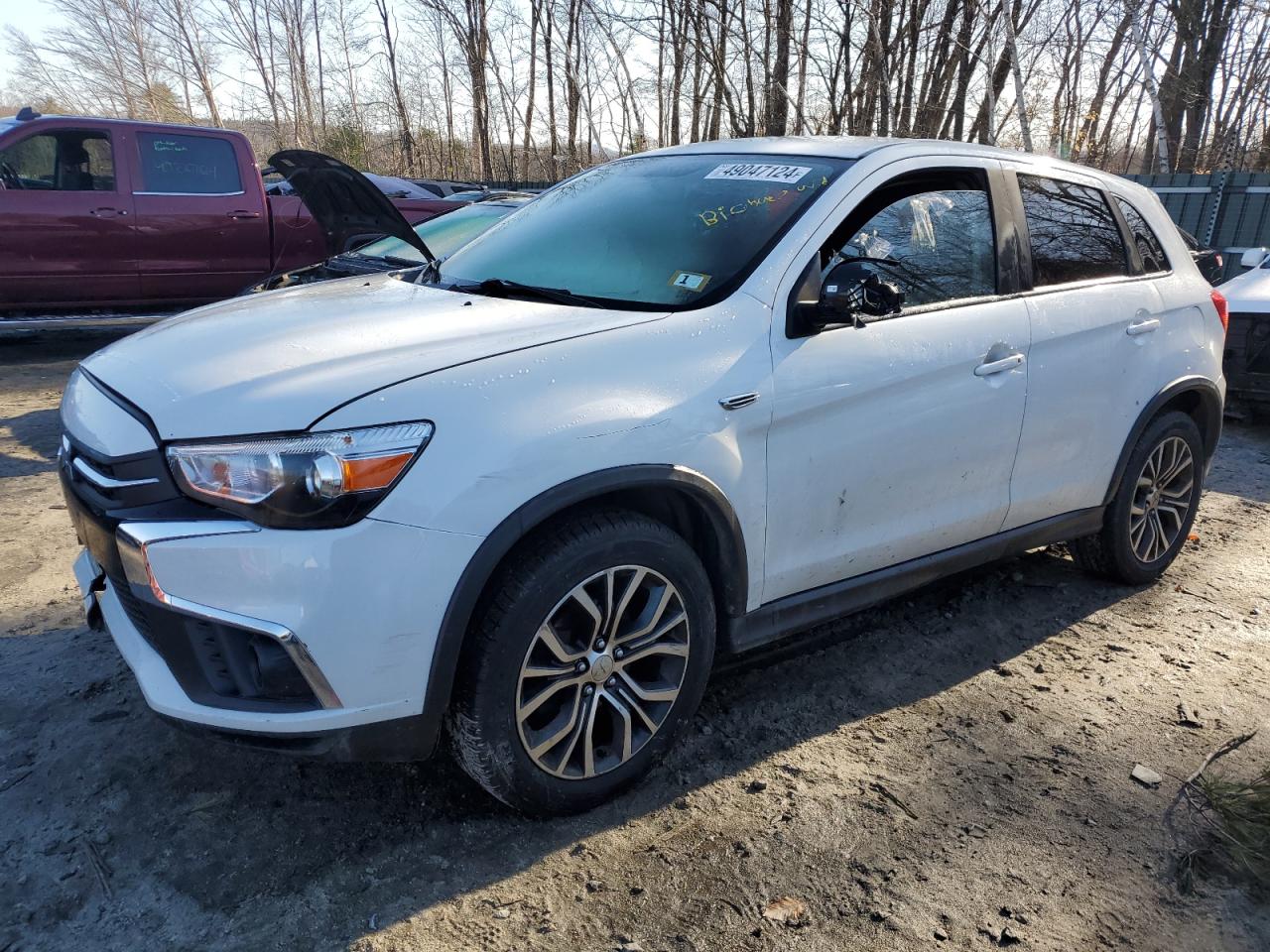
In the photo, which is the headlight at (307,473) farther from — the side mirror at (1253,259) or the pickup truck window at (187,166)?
the side mirror at (1253,259)

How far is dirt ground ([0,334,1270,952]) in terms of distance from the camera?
218cm

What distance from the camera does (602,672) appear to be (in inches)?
97.7

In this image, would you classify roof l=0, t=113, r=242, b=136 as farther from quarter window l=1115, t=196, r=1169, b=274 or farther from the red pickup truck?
quarter window l=1115, t=196, r=1169, b=274

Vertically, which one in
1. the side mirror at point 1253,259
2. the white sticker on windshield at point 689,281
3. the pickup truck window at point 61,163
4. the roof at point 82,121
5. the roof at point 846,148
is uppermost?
the roof at point 82,121

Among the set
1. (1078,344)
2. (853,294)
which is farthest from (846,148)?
(1078,344)

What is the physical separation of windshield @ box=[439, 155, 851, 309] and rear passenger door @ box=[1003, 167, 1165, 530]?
103 centimetres

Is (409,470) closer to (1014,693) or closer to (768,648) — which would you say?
(768,648)

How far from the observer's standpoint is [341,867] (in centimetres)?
231

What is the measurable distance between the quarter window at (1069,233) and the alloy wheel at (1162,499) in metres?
0.85

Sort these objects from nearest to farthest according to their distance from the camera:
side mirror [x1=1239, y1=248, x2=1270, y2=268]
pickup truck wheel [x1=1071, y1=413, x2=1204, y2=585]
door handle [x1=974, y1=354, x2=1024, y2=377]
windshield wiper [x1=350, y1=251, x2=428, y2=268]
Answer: door handle [x1=974, y1=354, x2=1024, y2=377] → pickup truck wheel [x1=1071, y1=413, x2=1204, y2=585] → windshield wiper [x1=350, y1=251, x2=428, y2=268] → side mirror [x1=1239, y1=248, x2=1270, y2=268]

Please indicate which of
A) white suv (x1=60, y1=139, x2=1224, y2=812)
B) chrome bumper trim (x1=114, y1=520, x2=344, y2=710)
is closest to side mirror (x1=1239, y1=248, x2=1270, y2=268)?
white suv (x1=60, y1=139, x2=1224, y2=812)

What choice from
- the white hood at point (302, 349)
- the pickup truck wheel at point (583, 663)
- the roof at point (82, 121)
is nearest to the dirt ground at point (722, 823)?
the pickup truck wheel at point (583, 663)

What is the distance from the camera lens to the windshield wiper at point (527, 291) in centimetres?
282

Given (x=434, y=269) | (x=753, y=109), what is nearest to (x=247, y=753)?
(x=434, y=269)
